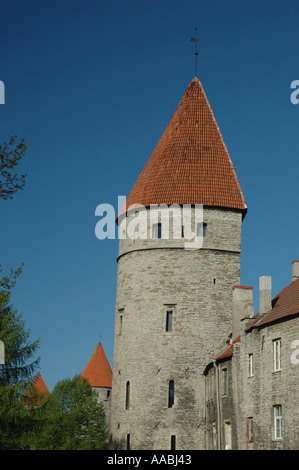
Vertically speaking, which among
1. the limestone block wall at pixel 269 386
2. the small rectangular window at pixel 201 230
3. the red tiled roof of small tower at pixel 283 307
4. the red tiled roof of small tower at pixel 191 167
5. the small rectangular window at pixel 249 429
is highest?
the red tiled roof of small tower at pixel 191 167

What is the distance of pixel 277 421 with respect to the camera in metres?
26.7

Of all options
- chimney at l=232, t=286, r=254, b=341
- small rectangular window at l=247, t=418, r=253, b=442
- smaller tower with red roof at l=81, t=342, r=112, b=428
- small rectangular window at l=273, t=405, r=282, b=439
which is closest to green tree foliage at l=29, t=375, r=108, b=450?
smaller tower with red roof at l=81, t=342, r=112, b=428

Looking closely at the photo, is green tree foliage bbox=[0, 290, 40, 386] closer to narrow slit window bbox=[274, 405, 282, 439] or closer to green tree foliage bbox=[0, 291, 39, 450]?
green tree foliage bbox=[0, 291, 39, 450]

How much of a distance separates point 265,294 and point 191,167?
31.7 ft

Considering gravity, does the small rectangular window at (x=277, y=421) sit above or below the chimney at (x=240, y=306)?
below

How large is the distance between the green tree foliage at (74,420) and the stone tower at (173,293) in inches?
628

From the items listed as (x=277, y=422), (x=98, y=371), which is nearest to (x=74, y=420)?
(x=98, y=371)

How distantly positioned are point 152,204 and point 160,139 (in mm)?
5162

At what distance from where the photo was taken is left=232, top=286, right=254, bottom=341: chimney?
1247 inches

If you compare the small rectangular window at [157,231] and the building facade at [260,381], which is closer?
the building facade at [260,381]

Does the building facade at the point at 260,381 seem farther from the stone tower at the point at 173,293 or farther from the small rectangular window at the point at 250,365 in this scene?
the stone tower at the point at 173,293

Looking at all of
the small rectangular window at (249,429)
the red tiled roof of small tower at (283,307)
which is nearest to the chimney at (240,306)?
the red tiled roof of small tower at (283,307)

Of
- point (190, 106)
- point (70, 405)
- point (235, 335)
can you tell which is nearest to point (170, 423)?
point (235, 335)

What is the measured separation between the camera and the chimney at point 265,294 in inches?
1161
